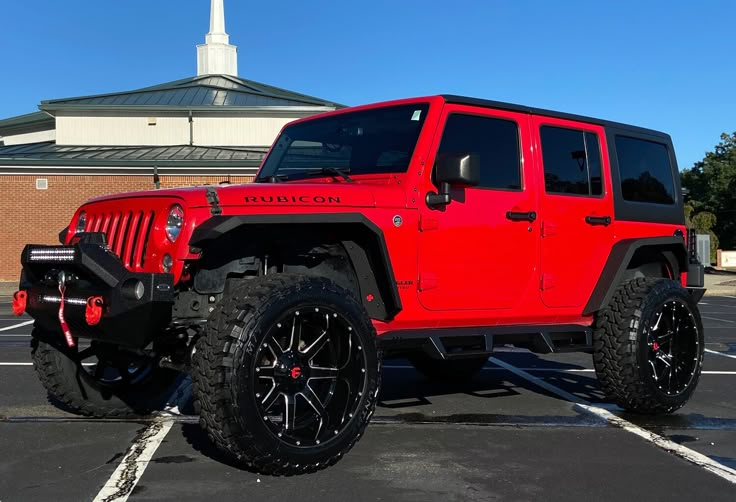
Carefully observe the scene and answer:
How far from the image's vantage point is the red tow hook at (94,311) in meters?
3.95

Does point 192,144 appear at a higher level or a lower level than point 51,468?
higher

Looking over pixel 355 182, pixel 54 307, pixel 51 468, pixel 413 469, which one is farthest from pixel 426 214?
pixel 51 468

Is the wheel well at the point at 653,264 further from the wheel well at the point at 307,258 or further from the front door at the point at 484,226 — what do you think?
the wheel well at the point at 307,258

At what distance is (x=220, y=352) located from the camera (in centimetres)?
385

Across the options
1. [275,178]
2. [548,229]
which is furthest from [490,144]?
[275,178]

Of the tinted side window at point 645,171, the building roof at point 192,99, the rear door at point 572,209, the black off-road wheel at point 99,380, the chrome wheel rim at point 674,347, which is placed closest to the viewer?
the black off-road wheel at point 99,380

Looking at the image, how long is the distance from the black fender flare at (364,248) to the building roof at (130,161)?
65.7 feet

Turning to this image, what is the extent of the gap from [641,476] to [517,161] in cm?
226

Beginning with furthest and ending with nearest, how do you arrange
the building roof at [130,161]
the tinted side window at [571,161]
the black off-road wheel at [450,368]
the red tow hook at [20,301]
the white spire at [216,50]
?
the white spire at [216,50]
the building roof at [130,161]
the black off-road wheel at [450,368]
the tinted side window at [571,161]
the red tow hook at [20,301]

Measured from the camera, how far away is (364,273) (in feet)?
15.4

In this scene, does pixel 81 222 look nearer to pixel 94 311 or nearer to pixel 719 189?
pixel 94 311

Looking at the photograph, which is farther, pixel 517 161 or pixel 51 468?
pixel 517 161

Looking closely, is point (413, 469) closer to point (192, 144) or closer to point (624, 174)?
point (624, 174)

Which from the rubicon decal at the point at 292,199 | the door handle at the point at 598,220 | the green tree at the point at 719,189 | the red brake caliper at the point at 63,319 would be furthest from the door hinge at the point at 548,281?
the green tree at the point at 719,189
